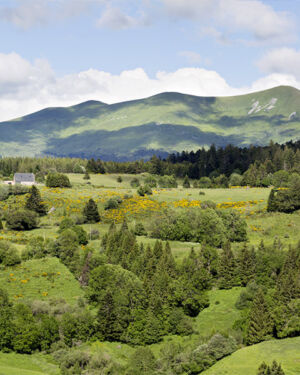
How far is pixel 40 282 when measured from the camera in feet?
274

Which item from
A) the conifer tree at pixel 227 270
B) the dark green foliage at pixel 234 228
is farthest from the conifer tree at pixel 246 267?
the dark green foliage at pixel 234 228

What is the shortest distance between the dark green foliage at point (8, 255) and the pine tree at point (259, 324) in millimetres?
48480

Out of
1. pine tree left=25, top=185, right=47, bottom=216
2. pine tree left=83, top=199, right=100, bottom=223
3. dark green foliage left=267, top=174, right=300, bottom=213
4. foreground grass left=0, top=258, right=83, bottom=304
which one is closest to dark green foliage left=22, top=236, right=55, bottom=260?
foreground grass left=0, top=258, right=83, bottom=304

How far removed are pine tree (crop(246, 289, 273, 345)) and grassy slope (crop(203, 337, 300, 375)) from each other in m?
1.44

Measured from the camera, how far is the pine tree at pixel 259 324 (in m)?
59.9

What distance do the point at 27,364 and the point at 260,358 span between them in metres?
28.2

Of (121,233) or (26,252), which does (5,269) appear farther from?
(121,233)

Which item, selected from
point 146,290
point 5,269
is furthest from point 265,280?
point 5,269

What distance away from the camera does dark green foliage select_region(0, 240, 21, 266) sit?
8929cm

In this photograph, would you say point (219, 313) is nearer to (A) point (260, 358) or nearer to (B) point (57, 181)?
(A) point (260, 358)

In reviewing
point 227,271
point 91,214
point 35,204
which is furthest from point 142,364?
point 35,204

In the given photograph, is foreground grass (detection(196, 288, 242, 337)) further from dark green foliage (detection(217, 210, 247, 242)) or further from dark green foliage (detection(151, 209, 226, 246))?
dark green foliage (detection(217, 210, 247, 242))

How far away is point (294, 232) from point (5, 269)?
2687 inches

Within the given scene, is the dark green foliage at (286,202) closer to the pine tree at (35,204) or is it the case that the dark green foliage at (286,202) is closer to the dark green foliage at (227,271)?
the dark green foliage at (227,271)
